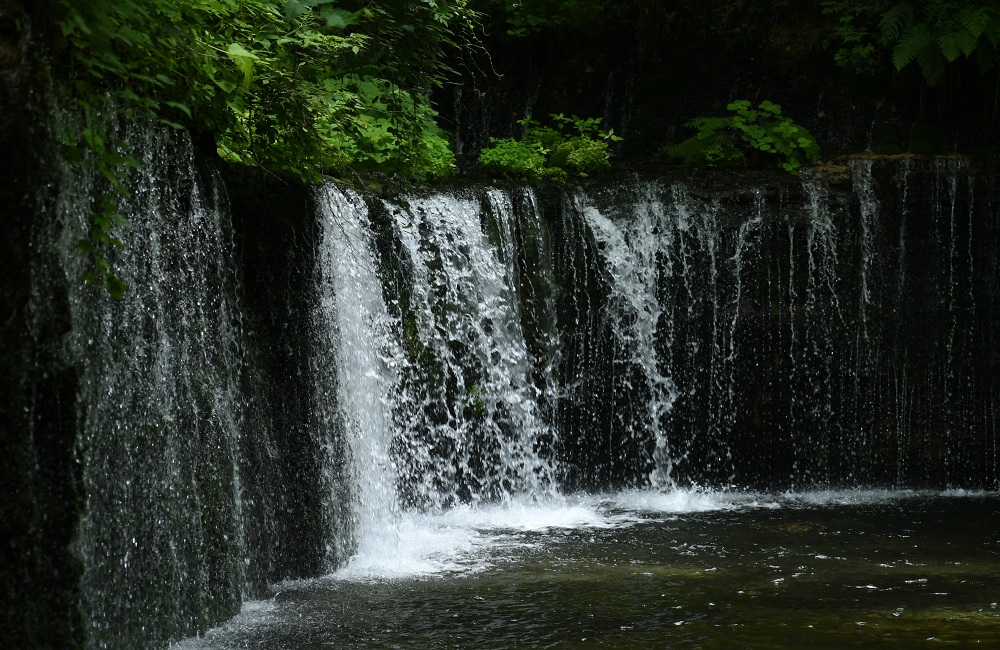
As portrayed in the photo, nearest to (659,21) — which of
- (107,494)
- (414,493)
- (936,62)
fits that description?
(936,62)

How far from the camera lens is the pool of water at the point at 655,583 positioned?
5.25 m

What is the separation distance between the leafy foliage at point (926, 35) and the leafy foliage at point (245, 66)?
6.17m

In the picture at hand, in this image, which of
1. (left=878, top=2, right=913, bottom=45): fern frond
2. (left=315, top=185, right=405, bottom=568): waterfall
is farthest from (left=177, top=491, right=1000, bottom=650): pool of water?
(left=878, top=2, right=913, bottom=45): fern frond

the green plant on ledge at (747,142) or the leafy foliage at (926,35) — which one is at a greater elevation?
the leafy foliage at (926,35)

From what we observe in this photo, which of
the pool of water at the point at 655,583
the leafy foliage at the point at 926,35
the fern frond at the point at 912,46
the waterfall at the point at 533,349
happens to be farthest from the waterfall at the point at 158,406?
the leafy foliage at the point at 926,35

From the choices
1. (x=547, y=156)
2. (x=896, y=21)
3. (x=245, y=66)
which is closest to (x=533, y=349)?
(x=547, y=156)

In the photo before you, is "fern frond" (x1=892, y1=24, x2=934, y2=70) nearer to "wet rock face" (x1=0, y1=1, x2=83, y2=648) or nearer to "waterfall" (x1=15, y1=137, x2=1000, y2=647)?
"waterfall" (x1=15, y1=137, x2=1000, y2=647)

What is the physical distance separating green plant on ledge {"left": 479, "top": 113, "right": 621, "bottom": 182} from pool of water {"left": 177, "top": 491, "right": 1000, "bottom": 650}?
3477 millimetres

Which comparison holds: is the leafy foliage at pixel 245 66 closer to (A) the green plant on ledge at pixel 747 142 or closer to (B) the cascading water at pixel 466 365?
(B) the cascading water at pixel 466 365

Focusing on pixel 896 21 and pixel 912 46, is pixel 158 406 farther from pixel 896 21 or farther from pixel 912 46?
pixel 896 21

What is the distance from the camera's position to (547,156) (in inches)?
430

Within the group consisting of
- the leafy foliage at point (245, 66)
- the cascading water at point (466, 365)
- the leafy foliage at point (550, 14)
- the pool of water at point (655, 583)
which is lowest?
the pool of water at point (655, 583)

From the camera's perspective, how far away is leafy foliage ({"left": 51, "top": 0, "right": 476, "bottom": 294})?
13.2 ft

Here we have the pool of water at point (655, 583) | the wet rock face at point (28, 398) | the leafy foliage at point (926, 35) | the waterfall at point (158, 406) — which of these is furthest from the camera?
the leafy foliage at point (926, 35)
